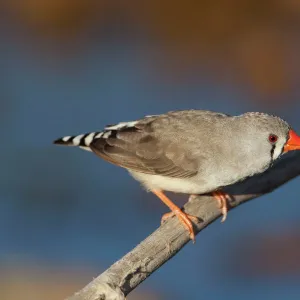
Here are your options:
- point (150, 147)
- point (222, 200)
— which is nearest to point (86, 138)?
point (150, 147)

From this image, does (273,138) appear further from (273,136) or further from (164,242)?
(164,242)

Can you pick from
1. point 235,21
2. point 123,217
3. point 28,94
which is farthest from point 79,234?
point 235,21

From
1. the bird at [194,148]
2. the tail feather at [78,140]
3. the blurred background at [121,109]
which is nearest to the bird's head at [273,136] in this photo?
the bird at [194,148]

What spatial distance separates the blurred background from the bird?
2626 mm

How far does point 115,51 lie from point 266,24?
213 cm

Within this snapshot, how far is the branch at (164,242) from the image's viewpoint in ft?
11.2

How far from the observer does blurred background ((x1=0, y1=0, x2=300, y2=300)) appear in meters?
7.71

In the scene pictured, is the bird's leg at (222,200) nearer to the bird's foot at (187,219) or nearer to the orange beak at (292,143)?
the bird's foot at (187,219)

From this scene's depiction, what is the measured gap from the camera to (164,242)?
156 inches

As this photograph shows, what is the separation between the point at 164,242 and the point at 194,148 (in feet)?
2.95

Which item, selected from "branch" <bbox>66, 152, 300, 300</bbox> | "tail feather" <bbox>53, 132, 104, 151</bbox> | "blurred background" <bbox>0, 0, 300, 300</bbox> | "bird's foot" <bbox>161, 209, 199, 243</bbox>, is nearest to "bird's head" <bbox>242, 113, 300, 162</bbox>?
"branch" <bbox>66, 152, 300, 300</bbox>

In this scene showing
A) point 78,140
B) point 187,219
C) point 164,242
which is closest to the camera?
point 164,242

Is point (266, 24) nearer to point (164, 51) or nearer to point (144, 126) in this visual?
point (164, 51)

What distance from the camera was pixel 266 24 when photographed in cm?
1174
